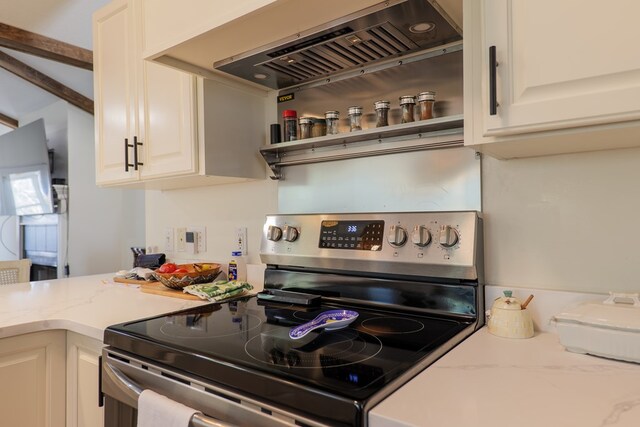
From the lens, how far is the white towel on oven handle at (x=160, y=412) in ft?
2.81

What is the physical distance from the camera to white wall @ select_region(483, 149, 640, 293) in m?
1.05

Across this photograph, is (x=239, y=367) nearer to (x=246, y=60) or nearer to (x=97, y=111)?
(x=246, y=60)

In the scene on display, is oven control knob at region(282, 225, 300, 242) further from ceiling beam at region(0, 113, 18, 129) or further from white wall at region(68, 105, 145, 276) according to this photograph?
ceiling beam at region(0, 113, 18, 129)

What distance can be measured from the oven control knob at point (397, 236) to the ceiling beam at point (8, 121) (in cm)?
601

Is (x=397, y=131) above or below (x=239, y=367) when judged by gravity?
above

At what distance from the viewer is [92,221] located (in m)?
4.54

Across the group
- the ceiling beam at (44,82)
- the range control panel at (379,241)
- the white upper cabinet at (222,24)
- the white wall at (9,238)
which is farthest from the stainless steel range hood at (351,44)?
the white wall at (9,238)

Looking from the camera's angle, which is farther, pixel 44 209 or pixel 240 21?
pixel 44 209

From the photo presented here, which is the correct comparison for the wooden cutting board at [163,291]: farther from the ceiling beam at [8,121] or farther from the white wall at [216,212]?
the ceiling beam at [8,121]

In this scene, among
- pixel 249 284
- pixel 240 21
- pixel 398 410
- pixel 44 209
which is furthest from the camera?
pixel 44 209

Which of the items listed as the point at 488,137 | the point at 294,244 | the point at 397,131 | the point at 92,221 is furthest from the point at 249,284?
the point at 92,221

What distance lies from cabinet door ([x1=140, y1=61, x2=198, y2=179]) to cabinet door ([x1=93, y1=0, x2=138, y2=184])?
11cm

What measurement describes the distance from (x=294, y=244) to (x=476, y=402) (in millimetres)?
910

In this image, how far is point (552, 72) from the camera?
2.70ft
